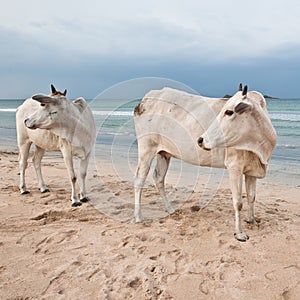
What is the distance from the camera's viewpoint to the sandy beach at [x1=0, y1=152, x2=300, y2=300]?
2.97m

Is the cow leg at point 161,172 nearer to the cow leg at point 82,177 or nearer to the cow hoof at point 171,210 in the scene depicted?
the cow hoof at point 171,210

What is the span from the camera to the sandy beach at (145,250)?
2.97 metres

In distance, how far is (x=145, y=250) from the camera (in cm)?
379

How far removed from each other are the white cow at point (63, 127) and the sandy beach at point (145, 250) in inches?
33.0

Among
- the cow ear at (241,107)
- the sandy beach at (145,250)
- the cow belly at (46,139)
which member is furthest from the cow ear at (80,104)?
the cow ear at (241,107)

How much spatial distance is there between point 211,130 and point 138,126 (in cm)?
143

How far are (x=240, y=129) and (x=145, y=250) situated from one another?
1784 millimetres

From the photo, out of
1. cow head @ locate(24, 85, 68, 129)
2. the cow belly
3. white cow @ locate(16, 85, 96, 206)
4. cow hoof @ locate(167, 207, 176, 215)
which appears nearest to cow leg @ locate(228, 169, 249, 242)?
cow hoof @ locate(167, 207, 176, 215)

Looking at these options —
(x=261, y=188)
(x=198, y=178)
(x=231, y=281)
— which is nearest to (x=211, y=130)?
(x=231, y=281)

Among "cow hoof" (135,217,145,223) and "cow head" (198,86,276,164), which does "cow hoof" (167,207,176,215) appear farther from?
"cow head" (198,86,276,164)

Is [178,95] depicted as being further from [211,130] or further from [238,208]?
[238,208]

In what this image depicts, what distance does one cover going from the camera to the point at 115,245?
12.9ft

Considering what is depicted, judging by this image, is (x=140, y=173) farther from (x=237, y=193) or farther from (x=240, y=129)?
(x=240, y=129)

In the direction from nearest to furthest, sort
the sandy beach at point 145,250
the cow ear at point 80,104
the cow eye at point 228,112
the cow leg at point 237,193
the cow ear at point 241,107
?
the sandy beach at point 145,250, the cow ear at point 241,107, the cow eye at point 228,112, the cow leg at point 237,193, the cow ear at point 80,104
